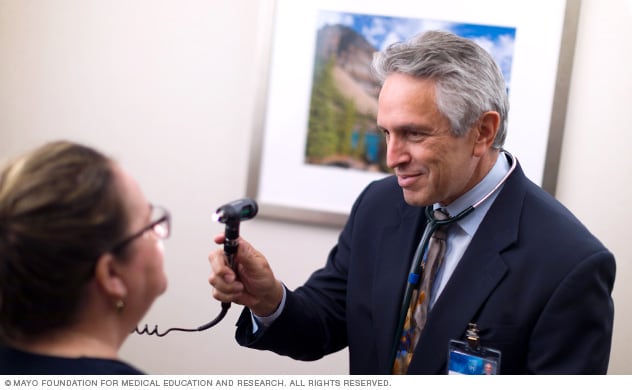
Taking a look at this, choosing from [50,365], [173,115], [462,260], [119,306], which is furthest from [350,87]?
[50,365]

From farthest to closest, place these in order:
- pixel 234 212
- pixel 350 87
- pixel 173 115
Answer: pixel 173 115, pixel 350 87, pixel 234 212

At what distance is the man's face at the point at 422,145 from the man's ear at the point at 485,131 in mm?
15

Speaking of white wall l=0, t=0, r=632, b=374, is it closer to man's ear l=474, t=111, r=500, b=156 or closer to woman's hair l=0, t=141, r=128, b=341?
man's ear l=474, t=111, r=500, b=156

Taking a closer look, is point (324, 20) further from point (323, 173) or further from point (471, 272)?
point (471, 272)

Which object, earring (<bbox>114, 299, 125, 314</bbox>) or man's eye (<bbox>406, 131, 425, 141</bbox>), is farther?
man's eye (<bbox>406, 131, 425, 141</bbox>)

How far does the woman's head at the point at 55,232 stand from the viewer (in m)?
1.00

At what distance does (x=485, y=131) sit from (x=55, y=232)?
1080mm

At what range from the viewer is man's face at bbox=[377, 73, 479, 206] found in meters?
1.56

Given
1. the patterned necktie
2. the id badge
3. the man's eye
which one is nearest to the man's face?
the man's eye

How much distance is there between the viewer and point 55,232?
100 centimetres

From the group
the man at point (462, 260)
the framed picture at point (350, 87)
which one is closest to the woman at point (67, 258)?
the man at point (462, 260)

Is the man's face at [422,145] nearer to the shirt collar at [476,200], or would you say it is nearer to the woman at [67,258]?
the shirt collar at [476,200]

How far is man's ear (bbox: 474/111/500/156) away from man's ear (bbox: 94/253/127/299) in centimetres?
95

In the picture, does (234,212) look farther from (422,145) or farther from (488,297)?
(488,297)
